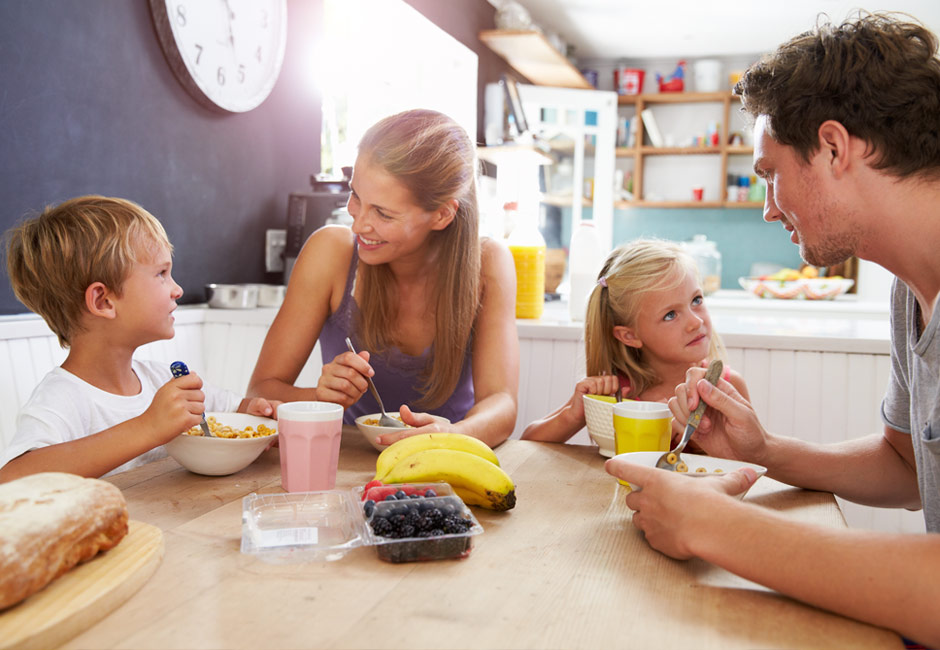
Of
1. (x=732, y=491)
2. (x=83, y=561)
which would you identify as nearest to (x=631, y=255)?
(x=732, y=491)

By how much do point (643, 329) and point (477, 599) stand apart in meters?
1.10

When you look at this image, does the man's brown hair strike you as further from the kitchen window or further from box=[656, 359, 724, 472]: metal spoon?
the kitchen window

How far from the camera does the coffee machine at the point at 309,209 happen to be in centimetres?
282

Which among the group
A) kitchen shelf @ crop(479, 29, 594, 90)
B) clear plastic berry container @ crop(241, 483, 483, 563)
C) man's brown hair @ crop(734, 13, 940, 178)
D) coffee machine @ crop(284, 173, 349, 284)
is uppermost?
kitchen shelf @ crop(479, 29, 594, 90)

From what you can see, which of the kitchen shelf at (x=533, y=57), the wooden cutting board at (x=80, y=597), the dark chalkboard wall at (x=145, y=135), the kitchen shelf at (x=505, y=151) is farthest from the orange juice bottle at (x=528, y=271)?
the kitchen shelf at (x=533, y=57)

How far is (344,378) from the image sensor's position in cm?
133

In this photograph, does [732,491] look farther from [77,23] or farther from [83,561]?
[77,23]

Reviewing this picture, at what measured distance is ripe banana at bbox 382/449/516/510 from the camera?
0.99m

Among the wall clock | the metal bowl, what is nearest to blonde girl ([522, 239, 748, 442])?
the metal bowl

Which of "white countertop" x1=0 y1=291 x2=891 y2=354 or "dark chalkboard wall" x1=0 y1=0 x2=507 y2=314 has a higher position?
"dark chalkboard wall" x1=0 y1=0 x2=507 y2=314

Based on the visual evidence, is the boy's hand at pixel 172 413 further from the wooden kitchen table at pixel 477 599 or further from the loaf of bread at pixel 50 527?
the loaf of bread at pixel 50 527

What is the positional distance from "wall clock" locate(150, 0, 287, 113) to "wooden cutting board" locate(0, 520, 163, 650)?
1.96 metres

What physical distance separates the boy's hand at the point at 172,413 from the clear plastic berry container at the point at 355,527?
28cm

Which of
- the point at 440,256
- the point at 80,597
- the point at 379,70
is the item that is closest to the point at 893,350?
the point at 440,256
